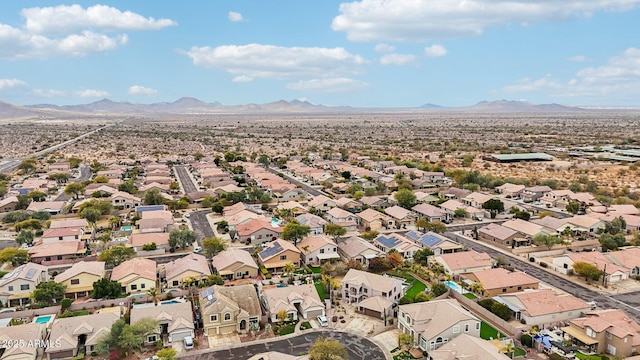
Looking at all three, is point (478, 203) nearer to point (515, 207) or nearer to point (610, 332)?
point (515, 207)

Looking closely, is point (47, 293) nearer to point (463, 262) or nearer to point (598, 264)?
point (463, 262)

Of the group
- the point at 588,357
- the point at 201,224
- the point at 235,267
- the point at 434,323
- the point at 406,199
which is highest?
the point at 406,199

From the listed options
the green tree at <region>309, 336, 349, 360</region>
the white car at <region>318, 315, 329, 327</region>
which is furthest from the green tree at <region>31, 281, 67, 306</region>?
the green tree at <region>309, 336, 349, 360</region>

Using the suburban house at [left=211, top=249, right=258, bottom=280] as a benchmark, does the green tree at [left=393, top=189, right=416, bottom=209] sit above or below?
above

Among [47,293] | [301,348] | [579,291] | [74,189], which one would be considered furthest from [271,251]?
[74,189]

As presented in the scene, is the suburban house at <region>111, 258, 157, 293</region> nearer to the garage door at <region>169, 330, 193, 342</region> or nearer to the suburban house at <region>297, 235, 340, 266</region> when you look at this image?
the garage door at <region>169, 330, 193, 342</region>

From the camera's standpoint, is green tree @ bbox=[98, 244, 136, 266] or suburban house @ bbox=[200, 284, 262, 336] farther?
green tree @ bbox=[98, 244, 136, 266]

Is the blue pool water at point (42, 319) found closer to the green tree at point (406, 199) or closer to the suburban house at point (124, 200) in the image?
the suburban house at point (124, 200)
